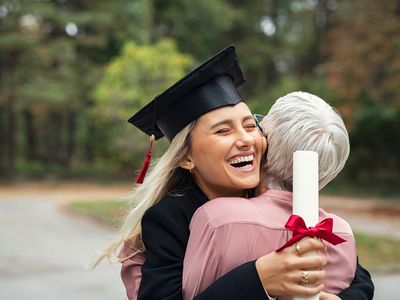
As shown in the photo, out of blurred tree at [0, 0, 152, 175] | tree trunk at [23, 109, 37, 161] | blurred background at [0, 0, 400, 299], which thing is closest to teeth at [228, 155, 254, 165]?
blurred background at [0, 0, 400, 299]

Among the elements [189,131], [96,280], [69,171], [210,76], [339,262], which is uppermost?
[210,76]

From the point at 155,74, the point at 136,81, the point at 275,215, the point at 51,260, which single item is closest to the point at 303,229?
the point at 275,215

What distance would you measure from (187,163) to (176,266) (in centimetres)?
33

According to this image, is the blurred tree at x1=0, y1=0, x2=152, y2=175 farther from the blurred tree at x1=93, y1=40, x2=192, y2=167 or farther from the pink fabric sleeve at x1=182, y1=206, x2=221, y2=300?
the pink fabric sleeve at x1=182, y1=206, x2=221, y2=300

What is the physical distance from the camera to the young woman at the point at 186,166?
1.60 metres

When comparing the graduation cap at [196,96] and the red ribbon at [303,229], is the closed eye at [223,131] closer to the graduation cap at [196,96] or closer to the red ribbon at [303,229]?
the graduation cap at [196,96]

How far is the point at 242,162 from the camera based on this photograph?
1647 mm

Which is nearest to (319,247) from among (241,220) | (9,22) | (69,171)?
(241,220)

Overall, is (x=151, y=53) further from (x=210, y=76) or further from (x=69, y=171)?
(x=69, y=171)

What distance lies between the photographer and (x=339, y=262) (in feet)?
5.27

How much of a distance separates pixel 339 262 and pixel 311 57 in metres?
28.9

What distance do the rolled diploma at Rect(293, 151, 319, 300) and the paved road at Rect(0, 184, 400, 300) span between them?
230 centimetres

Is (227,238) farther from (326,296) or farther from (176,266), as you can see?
(326,296)

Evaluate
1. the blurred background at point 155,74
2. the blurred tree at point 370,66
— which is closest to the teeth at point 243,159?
the blurred background at point 155,74
